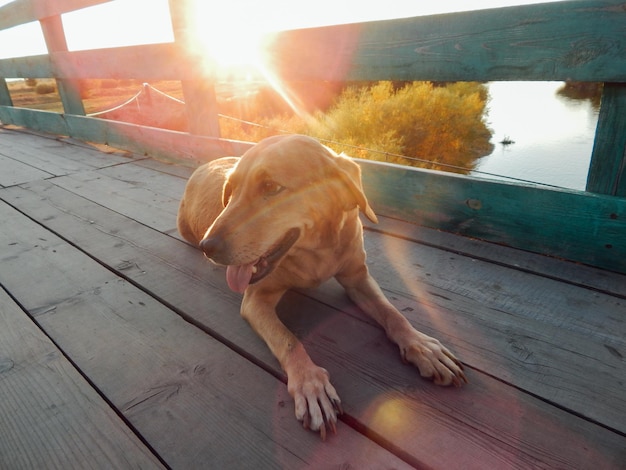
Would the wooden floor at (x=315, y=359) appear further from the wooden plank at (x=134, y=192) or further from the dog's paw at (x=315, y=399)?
the wooden plank at (x=134, y=192)

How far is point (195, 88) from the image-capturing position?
441 centimetres

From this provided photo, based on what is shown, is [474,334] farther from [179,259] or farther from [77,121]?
[77,121]

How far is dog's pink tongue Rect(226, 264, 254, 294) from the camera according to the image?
6.01 feet

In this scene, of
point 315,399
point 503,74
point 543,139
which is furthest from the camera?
point 543,139

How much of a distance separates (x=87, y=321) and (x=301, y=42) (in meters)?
2.50

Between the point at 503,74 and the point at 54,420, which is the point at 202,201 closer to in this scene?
the point at 54,420

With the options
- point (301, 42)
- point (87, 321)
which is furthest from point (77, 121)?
point (87, 321)

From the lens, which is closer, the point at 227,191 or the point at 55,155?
the point at 227,191

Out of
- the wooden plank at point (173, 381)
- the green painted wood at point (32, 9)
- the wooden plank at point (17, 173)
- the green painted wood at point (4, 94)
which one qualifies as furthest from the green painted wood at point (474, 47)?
the green painted wood at point (4, 94)

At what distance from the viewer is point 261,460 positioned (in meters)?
1.29

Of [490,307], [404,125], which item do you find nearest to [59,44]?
[490,307]

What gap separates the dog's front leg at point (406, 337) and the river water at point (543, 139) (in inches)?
497

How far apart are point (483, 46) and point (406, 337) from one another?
5.74 ft

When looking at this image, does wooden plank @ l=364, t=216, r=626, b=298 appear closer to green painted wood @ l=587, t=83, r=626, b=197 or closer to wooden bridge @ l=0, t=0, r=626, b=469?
wooden bridge @ l=0, t=0, r=626, b=469
